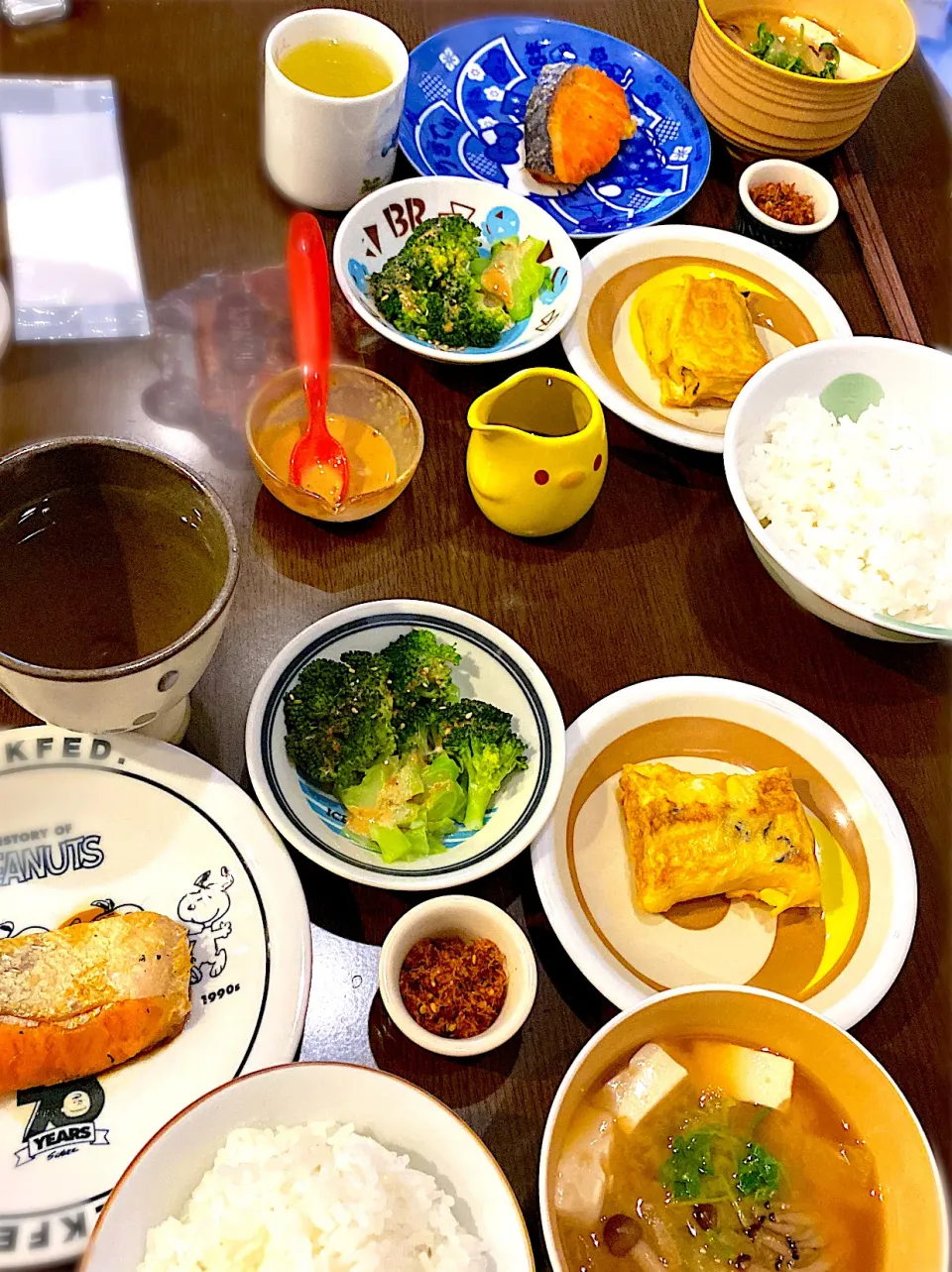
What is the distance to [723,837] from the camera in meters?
1.36

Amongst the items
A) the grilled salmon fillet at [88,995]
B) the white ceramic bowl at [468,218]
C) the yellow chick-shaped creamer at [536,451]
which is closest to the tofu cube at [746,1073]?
the grilled salmon fillet at [88,995]

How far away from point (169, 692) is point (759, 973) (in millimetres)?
843

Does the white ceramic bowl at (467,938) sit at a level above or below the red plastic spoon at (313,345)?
below

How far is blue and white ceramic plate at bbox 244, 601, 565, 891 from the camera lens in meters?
1.25

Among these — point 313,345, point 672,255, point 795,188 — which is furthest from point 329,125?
point 795,188

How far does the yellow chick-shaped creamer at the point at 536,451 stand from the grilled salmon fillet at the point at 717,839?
441 mm

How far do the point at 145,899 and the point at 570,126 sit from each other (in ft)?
5.46

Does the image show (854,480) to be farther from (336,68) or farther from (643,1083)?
(336,68)

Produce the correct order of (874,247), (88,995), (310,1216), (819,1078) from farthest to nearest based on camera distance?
(874,247)
(819,1078)
(88,995)
(310,1216)

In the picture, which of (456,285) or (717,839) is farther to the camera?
(456,285)

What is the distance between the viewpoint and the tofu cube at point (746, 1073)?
1.19 meters

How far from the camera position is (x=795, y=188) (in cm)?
211

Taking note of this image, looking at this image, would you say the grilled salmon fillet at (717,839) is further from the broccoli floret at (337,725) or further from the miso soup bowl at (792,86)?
the miso soup bowl at (792,86)

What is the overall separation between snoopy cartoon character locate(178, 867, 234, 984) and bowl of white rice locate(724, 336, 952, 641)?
0.94 metres
